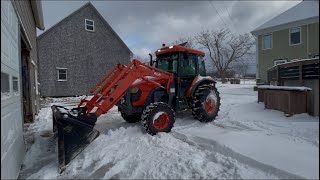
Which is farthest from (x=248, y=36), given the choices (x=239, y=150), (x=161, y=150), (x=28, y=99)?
(x=28, y=99)

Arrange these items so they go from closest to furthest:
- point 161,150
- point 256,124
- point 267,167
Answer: point 267,167 < point 161,150 < point 256,124

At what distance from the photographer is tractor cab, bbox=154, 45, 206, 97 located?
714cm

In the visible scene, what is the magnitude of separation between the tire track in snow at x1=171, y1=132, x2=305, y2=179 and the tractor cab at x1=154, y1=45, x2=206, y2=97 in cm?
175

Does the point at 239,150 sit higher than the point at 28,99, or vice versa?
the point at 28,99

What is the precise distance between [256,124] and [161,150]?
101 inches

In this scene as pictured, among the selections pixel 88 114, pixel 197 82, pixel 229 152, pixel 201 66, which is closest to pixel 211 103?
pixel 197 82

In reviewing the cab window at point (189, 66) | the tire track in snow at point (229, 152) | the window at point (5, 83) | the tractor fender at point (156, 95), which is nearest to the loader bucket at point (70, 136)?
the window at point (5, 83)

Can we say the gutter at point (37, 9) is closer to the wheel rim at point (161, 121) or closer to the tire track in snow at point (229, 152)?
the wheel rim at point (161, 121)

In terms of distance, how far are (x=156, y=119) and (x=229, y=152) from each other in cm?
214

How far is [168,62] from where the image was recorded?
7.54 metres

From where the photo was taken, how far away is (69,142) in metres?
4.57

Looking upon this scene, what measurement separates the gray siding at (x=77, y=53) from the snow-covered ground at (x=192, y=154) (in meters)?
14.0

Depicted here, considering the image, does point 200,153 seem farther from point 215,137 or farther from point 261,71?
point 261,71

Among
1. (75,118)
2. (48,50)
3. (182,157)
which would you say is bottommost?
(182,157)
